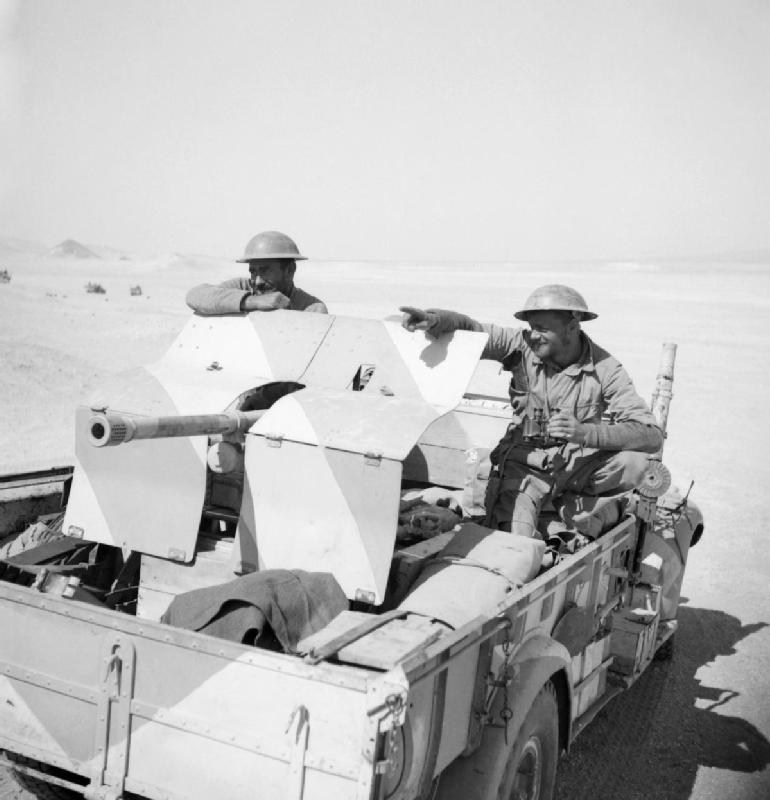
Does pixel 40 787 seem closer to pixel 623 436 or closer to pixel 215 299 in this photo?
pixel 215 299

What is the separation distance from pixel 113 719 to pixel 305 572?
1084 mm

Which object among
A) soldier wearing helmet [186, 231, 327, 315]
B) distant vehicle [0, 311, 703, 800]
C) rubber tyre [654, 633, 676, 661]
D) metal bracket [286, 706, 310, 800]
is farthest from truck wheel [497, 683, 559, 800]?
rubber tyre [654, 633, 676, 661]

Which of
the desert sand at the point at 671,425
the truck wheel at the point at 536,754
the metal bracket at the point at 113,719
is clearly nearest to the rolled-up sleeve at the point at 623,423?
the truck wheel at the point at 536,754

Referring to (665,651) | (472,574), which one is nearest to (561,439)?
(472,574)

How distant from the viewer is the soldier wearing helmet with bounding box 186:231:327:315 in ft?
18.2

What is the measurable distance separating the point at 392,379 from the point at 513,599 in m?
1.53

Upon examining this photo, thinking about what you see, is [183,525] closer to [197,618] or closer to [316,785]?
[197,618]

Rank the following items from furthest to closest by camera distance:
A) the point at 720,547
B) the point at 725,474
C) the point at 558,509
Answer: the point at 725,474
the point at 720,547
the point at 558,509

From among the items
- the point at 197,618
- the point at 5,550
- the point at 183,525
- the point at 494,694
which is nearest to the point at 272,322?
the point at 183,525

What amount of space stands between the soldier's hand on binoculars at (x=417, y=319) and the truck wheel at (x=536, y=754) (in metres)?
1.80

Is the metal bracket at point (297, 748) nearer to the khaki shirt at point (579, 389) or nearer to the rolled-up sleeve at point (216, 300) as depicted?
the rolled-up sleeve at point (216, 300)

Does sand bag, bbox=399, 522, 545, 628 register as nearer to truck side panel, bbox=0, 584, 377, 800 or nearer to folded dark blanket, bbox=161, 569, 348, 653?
folded dark blanket, bbox=161, 569, 348, 653

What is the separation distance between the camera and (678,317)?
1278 inches

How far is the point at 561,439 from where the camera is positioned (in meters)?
5.55
